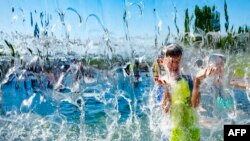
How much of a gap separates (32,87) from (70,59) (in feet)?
5.28

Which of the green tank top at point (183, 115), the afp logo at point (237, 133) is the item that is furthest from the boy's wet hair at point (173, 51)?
the afp logo at point (237, 133)

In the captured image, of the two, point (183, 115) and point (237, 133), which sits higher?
point (183, 115)

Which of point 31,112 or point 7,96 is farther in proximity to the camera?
point 7,96

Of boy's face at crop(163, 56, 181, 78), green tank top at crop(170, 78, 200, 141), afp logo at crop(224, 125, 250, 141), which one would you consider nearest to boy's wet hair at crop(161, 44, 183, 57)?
boy's face at crop(163, 56, 181, 78)

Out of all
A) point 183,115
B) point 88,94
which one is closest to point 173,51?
point 183,115

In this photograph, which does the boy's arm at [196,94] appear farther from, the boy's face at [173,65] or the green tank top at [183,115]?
the boy's face at [173,65]

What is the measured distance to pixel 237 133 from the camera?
4.67 m

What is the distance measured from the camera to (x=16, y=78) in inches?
466

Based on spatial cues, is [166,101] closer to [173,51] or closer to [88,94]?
[173,51]

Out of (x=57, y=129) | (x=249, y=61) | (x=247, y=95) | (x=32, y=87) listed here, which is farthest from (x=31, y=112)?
(x=249, y=61)

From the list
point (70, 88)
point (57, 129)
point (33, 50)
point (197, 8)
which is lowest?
point (57, 129)

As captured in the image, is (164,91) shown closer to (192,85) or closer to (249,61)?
(192,85)

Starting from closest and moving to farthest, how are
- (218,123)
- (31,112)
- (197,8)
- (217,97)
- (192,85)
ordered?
(192,85), (218,123), (217,97), (31,112), (197,8)

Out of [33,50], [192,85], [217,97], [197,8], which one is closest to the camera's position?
[192,85]
